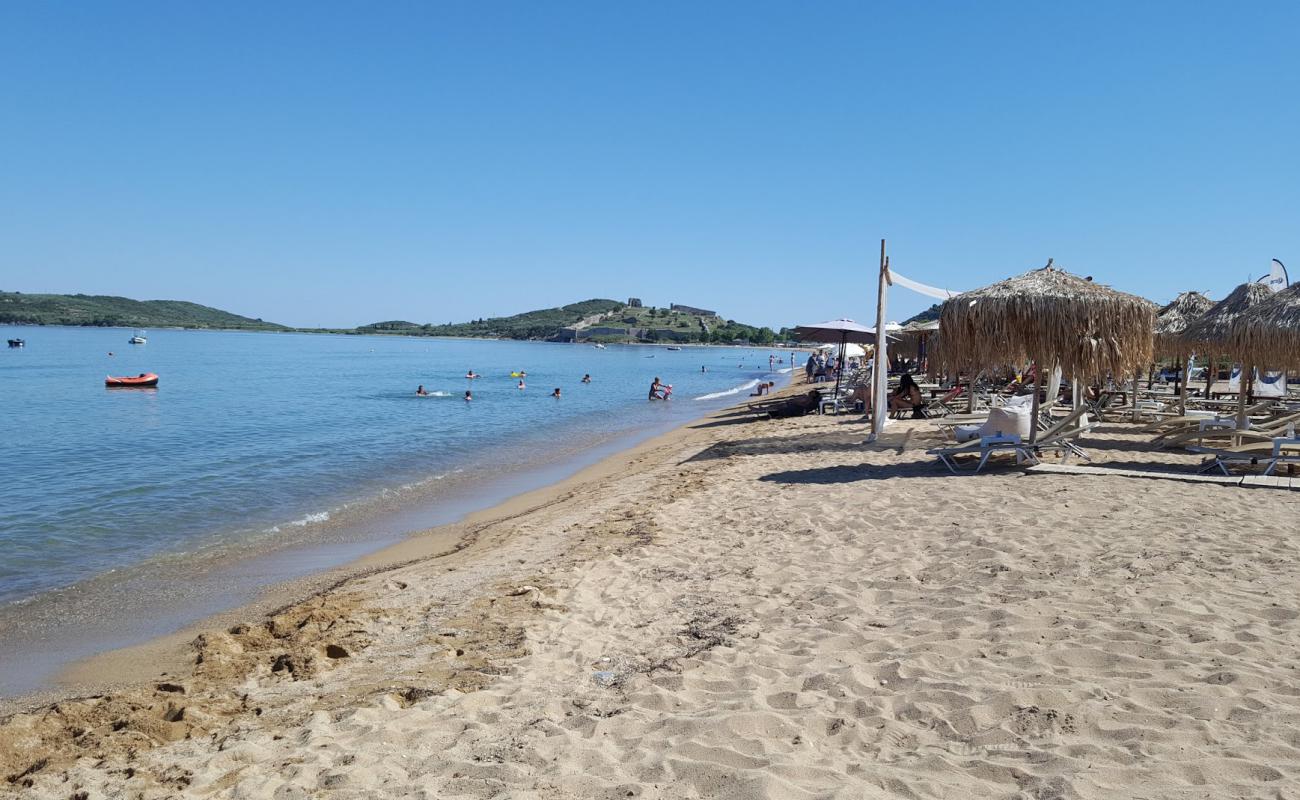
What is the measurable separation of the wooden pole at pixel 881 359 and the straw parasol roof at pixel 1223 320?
4.35m

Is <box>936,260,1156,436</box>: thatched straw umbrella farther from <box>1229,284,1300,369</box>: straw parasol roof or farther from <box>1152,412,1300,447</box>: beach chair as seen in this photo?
<box>1229,284,1300,369</box>: straw parasol roof

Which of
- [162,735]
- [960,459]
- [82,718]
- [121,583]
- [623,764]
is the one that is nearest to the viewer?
[623,764]

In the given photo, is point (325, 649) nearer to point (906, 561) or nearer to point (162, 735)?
point (162, 735)

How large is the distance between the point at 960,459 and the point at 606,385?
111 ft

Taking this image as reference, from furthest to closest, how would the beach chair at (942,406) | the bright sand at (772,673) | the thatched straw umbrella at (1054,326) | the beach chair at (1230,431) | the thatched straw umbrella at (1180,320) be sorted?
the beach chair at (942,406) < the thatched straw umbrella at (1180,320) < the beach chair at (1230,431) < the thatched straw umbrella at (1054,326) < the bright sand at (772,673)

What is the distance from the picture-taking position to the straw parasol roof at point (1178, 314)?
1390 cm

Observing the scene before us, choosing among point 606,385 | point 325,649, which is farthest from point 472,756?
point 606,385

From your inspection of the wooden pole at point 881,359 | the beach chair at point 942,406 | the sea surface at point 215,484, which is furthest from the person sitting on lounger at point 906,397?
the sea surface at point 215,484

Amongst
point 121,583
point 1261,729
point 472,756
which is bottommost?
point 121,583

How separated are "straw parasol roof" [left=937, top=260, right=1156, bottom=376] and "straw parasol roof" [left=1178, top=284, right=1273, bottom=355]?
1668 millimetres

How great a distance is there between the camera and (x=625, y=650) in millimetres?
4461

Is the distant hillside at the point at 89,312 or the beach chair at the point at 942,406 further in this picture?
the distant hillside at the point at 89,312

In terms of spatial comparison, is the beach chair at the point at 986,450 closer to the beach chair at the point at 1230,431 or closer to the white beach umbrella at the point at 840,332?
the beach chair at the point at 1230,431

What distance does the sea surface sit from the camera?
22.8 ft
